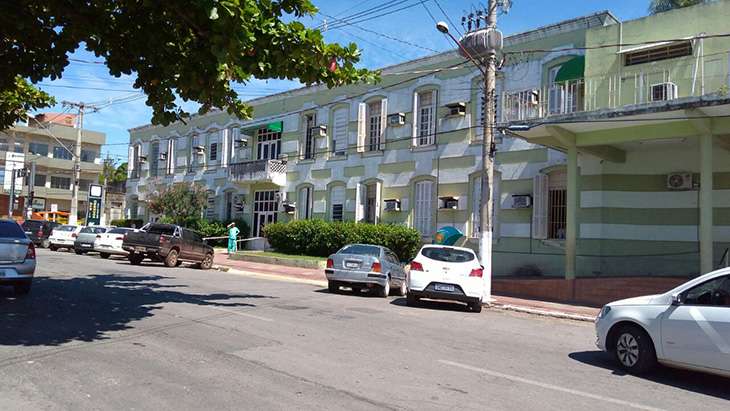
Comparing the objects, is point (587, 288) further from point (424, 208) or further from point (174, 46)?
point (174, 46)

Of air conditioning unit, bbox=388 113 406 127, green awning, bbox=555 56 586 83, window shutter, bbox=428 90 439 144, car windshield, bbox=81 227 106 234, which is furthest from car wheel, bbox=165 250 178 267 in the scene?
green awning, bbox=555 56 586 83

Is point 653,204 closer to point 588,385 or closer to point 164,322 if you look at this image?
point 588,385

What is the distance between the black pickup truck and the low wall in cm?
1219

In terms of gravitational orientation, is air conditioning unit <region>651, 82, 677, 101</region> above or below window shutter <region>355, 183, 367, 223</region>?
above

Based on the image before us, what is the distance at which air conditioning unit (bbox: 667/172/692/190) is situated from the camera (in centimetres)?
1805

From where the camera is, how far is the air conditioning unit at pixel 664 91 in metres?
16.2

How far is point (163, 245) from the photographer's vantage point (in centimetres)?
2225

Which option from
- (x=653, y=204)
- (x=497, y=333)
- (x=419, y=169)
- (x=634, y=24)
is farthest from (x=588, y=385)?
(x=419, y=169)

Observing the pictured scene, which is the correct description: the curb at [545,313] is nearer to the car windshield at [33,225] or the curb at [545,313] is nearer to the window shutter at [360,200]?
the window shutter at [360,200]

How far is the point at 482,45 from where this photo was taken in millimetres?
16156

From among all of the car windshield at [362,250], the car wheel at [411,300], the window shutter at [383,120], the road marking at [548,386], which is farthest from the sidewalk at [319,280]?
the road marking at [548,386]

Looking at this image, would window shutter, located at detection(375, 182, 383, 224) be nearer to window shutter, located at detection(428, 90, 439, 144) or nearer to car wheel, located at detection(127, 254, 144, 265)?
window shutter, located at detection(428, 90, 439, 144)

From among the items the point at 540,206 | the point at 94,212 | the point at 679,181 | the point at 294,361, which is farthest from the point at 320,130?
the point at 294,361

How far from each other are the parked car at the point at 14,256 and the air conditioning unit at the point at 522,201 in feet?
52.7
